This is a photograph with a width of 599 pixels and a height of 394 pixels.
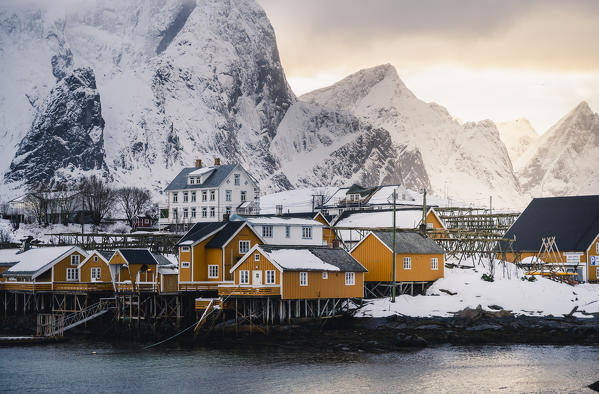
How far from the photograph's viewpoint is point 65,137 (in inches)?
7274

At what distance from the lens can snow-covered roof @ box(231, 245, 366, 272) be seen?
202ft

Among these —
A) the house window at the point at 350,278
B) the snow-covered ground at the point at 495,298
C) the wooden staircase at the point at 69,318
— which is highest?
the house window at the point at 350,278

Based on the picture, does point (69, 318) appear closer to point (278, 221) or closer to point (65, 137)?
point (278, 221)

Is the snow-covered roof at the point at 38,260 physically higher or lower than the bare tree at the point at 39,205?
lower

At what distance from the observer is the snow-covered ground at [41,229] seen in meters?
114

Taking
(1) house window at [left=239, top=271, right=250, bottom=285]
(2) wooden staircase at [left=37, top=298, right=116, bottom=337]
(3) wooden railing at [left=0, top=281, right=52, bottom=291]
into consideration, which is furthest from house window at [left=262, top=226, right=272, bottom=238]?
(3) wooden railing at [left=0, top=281, right=52, bottom=291]

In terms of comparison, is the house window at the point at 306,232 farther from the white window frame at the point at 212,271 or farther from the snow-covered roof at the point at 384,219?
the snow-covered roof at the point at 384,219

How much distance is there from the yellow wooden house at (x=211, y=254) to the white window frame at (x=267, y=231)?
3829 millimetres

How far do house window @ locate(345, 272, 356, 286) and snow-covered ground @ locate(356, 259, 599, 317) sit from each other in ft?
7.42

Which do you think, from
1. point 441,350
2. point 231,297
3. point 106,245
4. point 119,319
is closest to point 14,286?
point 119,319

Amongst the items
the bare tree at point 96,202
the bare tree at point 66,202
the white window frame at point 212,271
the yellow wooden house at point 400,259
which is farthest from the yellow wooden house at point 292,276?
the bare tree at point 66,202

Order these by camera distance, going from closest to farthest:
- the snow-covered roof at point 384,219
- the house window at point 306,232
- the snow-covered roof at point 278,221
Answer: the snow-covered roof at point 278,221 → the house window at point 306,232 → the snow-covered roof at point 384,219

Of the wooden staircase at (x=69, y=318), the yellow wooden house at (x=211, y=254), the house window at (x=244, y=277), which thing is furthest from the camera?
the yellow wooden house at (x=211, y=254)

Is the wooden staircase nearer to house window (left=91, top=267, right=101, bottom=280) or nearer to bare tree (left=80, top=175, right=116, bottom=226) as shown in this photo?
house window (left=91, top=267, right=101, bottom=280)
